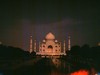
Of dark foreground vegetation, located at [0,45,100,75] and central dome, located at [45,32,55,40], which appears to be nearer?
dark foreground vegetation, located at [0,45,100,75]

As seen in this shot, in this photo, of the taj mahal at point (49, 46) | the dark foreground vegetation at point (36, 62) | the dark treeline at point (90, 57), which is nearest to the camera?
the dark foreground vegetation at point (36, 62)

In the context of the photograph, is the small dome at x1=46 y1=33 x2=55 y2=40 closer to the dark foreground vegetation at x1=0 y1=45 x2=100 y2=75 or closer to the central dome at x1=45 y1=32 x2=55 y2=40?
the central dome at x1=45 y1=32 x2=55 y2=40

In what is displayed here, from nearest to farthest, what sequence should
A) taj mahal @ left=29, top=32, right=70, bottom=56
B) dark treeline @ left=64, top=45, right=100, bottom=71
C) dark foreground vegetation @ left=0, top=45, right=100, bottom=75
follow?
dark foreground vegetation @ left=0, top=45, right=100, bottom=75 → dark treeline @ left=64, top=45, right=100, bottom=71 → taj mahal @ left=29, top=32, right=70, bottom=56

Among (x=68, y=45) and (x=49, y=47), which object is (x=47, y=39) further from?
(x=68, y=45)

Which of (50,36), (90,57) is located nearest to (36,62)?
(90,57)

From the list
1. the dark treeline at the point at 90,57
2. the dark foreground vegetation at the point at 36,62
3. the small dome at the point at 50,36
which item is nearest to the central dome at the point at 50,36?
the small dome at the point at 50,36

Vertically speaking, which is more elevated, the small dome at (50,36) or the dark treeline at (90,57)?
the small dome at (50,36)

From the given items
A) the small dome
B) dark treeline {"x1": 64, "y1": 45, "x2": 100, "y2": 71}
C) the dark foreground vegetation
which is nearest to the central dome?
the small dome

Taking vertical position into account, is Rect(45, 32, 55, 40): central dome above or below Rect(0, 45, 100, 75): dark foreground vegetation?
above

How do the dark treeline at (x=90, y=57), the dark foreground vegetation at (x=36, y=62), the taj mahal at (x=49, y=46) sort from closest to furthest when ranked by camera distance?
the dark foreground vegetation at (x=36, y=62)
the dark treeline at (x=90, y=57)
the taj mahal at (x=49, y=46)

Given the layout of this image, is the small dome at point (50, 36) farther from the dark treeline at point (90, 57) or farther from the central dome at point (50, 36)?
the dark treeline at point (90, 57)

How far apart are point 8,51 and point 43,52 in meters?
71.4

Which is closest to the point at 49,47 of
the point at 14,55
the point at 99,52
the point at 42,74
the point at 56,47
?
the point at 56,47

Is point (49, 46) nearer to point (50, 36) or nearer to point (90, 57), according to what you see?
point (50, 36)
